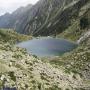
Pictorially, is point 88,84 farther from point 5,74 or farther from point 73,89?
point 5,74

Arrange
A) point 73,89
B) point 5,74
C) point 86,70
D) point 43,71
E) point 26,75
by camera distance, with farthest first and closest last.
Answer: point 86,70 → point 43,71 → point 73,89 → point 26,75 → point 5,74

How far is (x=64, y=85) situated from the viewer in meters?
43.2

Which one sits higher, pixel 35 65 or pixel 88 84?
pixel 35 65

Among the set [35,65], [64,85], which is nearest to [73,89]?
[64,85]

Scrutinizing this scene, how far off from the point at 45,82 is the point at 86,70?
21.3 m

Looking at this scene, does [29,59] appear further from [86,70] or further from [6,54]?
[86,70]

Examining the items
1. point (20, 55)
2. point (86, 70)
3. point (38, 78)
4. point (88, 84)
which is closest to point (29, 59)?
point (20, 55)

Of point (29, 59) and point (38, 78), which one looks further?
point (29, 59)

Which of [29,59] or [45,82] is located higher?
[29,59]

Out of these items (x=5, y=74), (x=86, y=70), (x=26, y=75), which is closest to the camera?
(x=5, y=74)

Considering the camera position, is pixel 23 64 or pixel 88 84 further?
pixel 88 84

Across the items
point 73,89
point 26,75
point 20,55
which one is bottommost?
point 73,89

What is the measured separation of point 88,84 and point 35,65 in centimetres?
997

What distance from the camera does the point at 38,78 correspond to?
41.0 meters
